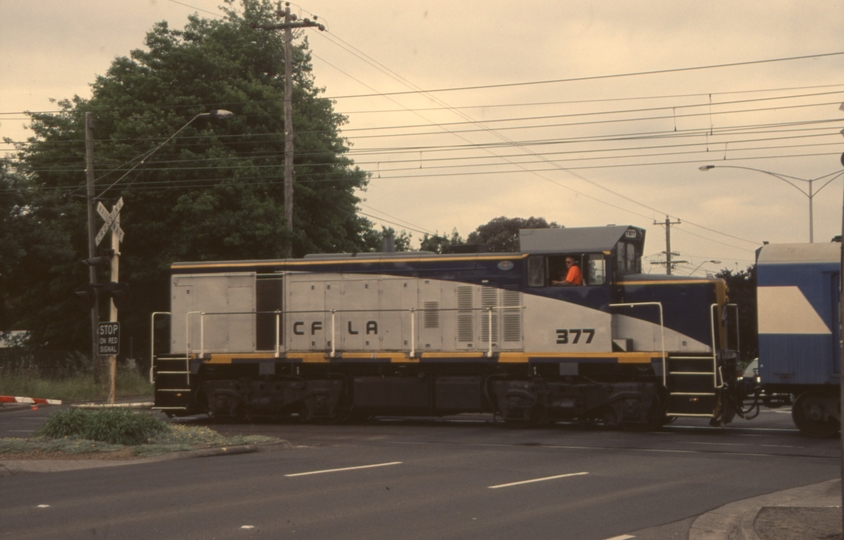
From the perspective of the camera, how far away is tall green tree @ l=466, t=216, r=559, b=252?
75125mm

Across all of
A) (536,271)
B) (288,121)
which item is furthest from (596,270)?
(288,121)

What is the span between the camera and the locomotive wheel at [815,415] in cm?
1866

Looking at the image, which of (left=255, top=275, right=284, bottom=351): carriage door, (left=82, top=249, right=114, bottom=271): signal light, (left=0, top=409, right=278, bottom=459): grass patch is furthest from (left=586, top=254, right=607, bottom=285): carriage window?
(left=82, top=249, right=114, bottom=271): signal light

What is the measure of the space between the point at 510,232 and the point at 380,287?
2193 inches

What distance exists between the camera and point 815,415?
1877 centimetres

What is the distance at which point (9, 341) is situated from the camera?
55969mm

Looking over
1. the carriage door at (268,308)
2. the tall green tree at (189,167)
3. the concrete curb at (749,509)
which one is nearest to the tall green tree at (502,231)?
the tall green tree at (189,167)

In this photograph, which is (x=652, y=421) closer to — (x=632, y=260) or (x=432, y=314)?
(x=632, y=260)

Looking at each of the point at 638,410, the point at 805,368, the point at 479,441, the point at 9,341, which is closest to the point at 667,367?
the point at 638,410

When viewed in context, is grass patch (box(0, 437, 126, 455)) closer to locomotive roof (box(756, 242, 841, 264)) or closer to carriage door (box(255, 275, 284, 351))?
carriage door (box(255, 275, 284, 351))

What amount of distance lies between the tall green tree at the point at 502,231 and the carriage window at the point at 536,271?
175 ft

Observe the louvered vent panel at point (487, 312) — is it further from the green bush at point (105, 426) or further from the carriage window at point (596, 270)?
the green bush at point (105, 426)

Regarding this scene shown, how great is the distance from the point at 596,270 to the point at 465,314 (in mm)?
3154

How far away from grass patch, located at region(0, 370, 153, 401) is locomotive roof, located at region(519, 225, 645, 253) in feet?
54.8
